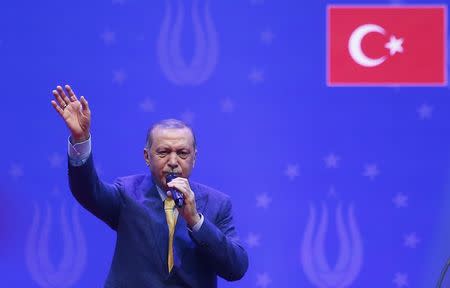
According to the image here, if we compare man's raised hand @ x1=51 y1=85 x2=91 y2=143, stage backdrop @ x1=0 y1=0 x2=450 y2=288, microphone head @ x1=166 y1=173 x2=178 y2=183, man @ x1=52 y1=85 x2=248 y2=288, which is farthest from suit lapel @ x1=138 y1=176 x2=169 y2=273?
stage backdrop @ x1=0 y1=0 x2=450 y2=288

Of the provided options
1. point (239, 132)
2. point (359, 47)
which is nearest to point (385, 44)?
point (359, 47)

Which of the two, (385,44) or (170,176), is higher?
(385,44)

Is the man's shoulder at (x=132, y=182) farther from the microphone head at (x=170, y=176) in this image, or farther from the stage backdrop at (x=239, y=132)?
the stage backdrop at (x=239, y=132)

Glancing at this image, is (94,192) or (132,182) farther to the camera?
(132,182)

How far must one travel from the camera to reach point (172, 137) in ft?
7.88

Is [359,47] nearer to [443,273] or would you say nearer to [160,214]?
[443,273]

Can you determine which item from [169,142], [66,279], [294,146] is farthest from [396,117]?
[66,279]

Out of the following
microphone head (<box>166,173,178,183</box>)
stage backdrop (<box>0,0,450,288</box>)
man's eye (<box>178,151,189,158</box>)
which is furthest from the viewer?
stage backdrop (<box>0,0,450,288</box>)

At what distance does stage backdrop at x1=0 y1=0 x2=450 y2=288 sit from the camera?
3383 millimetres

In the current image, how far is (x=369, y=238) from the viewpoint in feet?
11.2

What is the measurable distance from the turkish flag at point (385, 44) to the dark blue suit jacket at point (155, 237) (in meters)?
1.21

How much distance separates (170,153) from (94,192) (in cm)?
26

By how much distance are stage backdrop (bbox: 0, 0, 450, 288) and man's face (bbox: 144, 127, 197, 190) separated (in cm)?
96

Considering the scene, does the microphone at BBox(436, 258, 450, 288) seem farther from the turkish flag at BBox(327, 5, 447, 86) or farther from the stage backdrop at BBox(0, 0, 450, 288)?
the turkish flag at BBox(327, 5, 447, 86)
